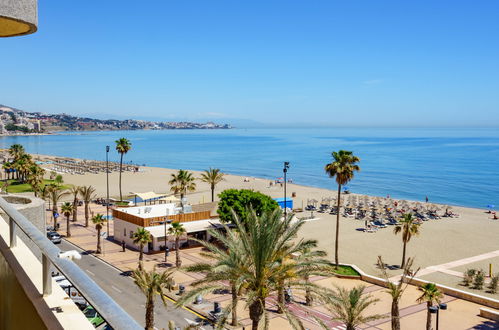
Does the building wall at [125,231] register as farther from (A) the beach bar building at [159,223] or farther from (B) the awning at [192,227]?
(B) the awning at [192,227]

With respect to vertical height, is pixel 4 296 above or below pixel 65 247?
above

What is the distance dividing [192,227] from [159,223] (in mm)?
3014

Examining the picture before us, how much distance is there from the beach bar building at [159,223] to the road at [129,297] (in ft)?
15.0

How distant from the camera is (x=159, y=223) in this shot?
35844 mm

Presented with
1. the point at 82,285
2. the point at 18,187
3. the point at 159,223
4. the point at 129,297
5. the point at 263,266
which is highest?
the point at 82,285

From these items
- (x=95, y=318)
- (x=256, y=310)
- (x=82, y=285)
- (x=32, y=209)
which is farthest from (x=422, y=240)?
(x=82, y=285)

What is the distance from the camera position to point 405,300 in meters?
25.6

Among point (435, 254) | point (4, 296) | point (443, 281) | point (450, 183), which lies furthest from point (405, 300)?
point (450, 183)

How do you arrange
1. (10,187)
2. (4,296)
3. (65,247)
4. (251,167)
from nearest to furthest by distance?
(4,296) < (65,247) < (10,187) < (251,167)

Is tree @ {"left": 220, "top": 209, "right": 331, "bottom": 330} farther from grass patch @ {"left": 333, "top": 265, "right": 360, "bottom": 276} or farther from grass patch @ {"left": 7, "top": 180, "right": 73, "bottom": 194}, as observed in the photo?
grass patch @ {"left": 7, "top": 180, "right": 73, "bottom": 194}

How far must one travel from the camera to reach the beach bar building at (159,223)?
3534 cm

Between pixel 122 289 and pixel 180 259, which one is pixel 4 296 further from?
pixel 180 259

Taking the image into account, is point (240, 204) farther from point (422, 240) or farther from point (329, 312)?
point (422, 240)

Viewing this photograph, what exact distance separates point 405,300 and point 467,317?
3.49m
